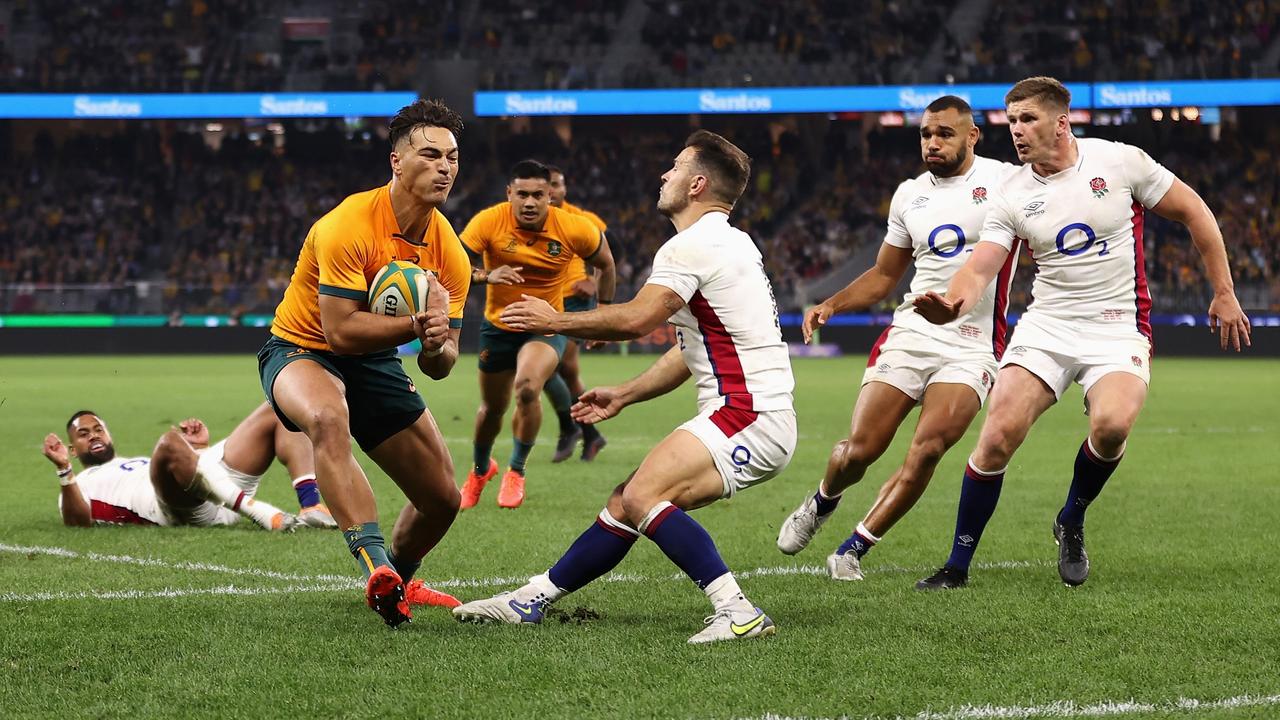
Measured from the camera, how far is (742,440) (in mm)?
5555

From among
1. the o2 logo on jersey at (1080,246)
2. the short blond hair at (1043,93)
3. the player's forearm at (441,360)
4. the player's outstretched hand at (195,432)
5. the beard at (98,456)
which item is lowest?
the beard at (98,456)

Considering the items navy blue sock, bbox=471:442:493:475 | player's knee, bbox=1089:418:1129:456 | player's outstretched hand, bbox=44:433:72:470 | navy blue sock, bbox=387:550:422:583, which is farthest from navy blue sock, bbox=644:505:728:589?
navy blue sock, bbox=471:442:493:475

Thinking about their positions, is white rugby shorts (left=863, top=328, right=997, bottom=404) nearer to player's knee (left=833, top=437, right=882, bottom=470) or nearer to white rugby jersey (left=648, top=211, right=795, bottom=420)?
player's knee (left=833, top=437, right=882, bottom=470)

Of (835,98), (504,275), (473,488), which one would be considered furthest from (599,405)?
(835,98)

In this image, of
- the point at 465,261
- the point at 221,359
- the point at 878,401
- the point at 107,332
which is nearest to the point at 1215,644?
the point at 878,401

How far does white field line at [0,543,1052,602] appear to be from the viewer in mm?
6363

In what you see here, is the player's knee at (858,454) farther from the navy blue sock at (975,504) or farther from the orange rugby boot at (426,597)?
the orange rugby boot at (426,597)

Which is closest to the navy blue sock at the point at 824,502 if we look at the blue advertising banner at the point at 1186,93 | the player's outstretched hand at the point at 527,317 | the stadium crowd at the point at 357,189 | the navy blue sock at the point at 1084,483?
the navy blue sock at the point at 1084,483

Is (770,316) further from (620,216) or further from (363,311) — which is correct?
(620,216)

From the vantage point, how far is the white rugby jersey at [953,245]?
7.23 meters

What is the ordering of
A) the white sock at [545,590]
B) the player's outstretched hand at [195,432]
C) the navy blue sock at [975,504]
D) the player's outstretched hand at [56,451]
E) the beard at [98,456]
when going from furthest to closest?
the beard at [98,456], the player's outstretched hand at [195,432], the player's outstretched hand at [56,451], the navy blue sock at [975,504], the white sock at [545,590]

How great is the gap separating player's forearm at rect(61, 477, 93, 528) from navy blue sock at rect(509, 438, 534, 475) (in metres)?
2.84

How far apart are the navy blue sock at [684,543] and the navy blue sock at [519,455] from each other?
4718 mm

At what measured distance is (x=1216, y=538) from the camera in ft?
26.1
